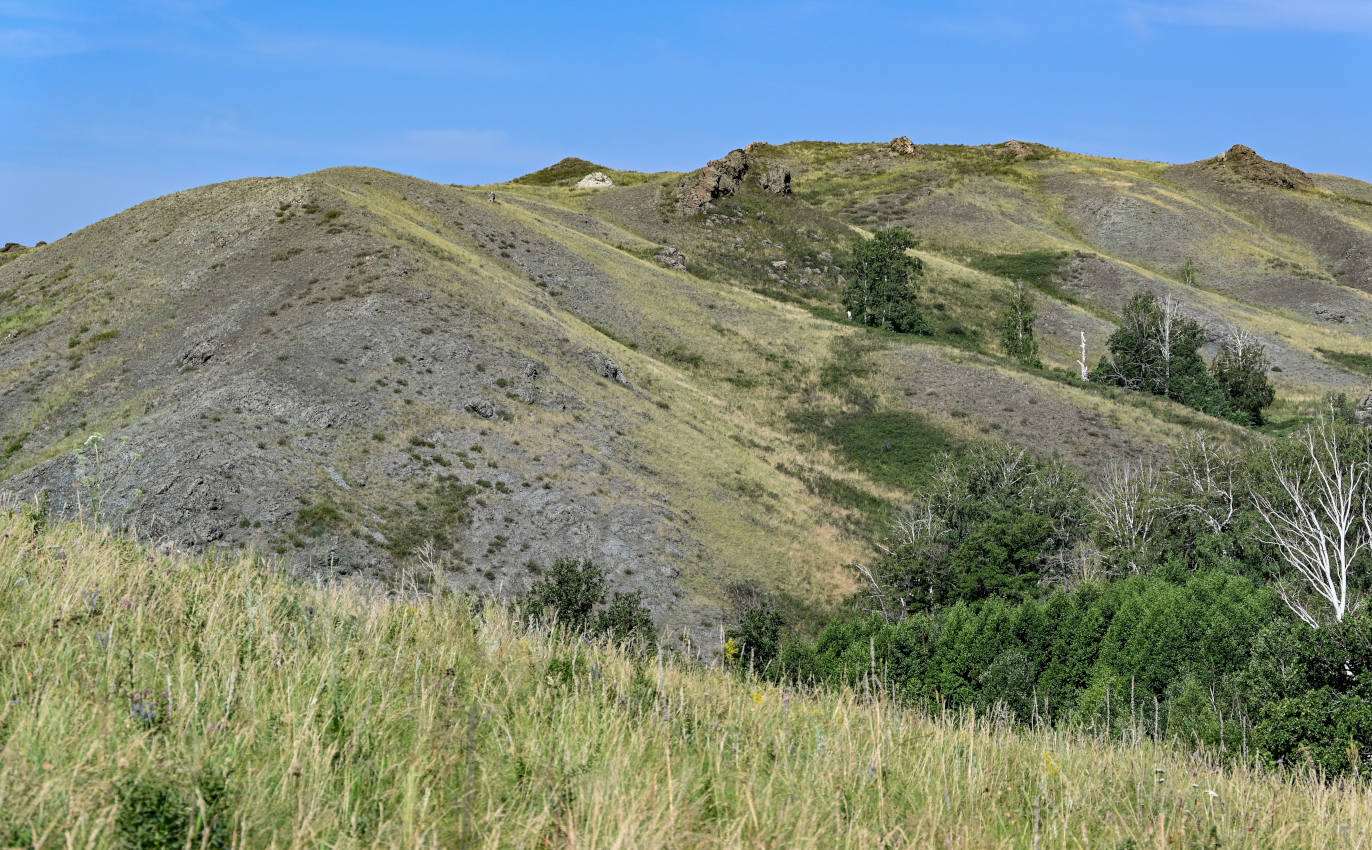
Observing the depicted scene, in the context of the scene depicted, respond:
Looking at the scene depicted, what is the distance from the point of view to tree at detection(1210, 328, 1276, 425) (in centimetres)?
7631

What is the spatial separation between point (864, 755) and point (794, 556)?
3647 centimetres

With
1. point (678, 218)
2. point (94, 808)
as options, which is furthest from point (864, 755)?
point (678, 218)

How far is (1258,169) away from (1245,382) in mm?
96395

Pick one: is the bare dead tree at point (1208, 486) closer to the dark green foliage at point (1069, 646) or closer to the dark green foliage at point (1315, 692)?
the dark green foliage at point (1069, 646)

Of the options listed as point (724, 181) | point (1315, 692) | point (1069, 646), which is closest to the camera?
point (1315, 692)

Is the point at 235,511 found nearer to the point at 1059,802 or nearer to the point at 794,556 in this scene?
the point at 794,556

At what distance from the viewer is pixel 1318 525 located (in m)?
29.8

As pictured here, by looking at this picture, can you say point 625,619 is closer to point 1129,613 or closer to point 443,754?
point 1129,613

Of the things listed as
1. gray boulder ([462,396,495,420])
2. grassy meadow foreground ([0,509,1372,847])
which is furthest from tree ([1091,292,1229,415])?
grassy meadow foreground ([0,509,1372,847])

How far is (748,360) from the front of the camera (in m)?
71.7

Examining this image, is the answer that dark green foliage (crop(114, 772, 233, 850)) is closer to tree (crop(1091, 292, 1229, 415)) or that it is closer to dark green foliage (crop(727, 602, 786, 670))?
dark green foliage (crop(727, 602, 786, 670))

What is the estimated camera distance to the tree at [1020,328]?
3270 inches

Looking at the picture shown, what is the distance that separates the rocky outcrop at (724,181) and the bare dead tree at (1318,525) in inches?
2913

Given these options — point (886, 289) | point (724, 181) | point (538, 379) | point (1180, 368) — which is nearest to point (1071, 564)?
point (538, 379)
